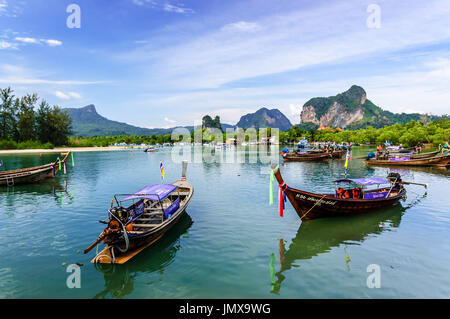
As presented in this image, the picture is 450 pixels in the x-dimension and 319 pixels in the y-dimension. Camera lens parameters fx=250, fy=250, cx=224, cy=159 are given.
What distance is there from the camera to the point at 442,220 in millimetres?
19422

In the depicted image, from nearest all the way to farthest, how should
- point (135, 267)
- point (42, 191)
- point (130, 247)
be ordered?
point (135, 267)
point (130, 247)
point (42, 191)

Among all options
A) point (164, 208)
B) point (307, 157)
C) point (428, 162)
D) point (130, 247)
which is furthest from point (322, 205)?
point (307, 157)

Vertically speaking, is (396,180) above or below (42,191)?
above

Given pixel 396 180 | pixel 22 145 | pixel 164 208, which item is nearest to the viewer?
pixel 164 208

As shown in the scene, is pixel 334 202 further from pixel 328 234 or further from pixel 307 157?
pixel 307 157

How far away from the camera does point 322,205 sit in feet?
60.1

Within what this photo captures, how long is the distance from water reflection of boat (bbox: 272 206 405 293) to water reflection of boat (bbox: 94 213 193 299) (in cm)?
602

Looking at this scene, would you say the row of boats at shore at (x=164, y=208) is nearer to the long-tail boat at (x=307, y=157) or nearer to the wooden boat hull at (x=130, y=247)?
the wooden boat hull at (x=130, y=247)

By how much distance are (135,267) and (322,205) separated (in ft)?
43.1

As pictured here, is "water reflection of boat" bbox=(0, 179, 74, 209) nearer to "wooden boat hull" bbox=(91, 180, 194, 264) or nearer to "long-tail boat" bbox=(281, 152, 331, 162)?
"wooden boat hull" bbox=(91, 180, 194, 264)

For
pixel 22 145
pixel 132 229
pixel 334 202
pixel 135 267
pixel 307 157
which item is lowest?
pixel 135 267

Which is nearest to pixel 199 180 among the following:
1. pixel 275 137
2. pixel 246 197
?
pixel 246 197
